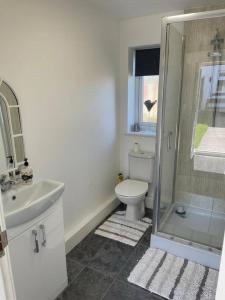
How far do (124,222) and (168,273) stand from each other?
87cm

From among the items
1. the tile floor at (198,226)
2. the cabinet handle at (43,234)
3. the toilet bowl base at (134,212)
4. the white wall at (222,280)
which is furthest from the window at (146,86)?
the white wall at (222,280)

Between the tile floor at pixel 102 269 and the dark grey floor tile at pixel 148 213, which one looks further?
the dark grey floor tile at pixel 148 213

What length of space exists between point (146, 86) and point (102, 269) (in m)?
2.30

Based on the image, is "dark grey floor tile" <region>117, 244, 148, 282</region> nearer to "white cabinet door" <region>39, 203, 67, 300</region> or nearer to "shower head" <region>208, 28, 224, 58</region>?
"white cabinet door" <region>39, 203, 67, 300</region>

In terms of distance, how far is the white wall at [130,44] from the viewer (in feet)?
8.70

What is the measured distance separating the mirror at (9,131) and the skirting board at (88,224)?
102cm

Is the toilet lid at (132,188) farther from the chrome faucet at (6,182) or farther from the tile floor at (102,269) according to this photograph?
the chrome faucet at (6,182)

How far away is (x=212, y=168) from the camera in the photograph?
1.84m

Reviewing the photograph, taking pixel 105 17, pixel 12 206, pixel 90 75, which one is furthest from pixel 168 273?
pixel 105 17

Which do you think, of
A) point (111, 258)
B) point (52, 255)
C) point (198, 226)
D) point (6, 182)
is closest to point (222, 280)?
point (52, 255)

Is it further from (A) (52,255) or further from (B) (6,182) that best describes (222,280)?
(B) (6,182)

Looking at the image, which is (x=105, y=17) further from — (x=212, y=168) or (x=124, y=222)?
(x=124, y=222)

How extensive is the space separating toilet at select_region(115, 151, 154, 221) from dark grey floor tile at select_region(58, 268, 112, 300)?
858 millimetres

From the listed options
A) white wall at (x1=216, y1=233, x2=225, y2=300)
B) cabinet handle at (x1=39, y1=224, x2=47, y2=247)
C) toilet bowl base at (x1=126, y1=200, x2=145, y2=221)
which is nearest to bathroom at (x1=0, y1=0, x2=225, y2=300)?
cabinet handle at (x1=39, y1=224, x2=47, y2=247)
